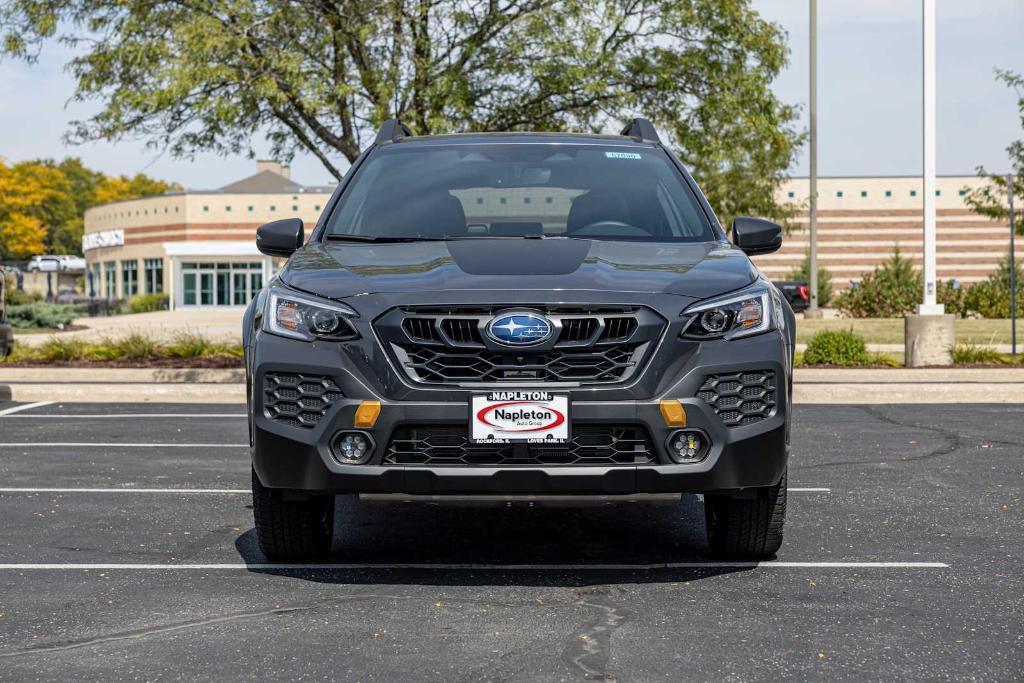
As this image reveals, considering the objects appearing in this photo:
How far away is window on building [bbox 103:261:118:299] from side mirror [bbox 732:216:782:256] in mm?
81867

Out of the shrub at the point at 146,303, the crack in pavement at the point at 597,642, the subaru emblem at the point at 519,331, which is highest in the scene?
the subaru emblem at the point at 519,331

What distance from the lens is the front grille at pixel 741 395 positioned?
4855mm

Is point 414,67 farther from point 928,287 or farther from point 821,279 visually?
point 821,279

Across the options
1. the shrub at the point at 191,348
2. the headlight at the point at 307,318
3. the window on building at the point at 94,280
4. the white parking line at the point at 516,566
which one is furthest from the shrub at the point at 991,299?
the window on building at the point at 94,280

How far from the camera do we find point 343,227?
19.8 ft

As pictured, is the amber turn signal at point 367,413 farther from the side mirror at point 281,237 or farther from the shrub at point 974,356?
the shrub at point 974,356

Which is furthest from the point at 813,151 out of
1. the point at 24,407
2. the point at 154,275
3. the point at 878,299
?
the point at 154,275

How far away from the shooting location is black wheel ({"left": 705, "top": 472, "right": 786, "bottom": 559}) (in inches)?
213

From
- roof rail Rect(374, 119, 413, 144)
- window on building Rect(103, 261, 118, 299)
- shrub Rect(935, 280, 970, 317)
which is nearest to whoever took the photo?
roof rail Rect(374, 119, 413, 144)

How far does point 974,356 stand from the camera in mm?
17297

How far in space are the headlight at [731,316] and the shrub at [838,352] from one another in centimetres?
1249

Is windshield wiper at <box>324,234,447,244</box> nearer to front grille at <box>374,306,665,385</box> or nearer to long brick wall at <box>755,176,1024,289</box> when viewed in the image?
front grille at <box>374,306,665,385</box>

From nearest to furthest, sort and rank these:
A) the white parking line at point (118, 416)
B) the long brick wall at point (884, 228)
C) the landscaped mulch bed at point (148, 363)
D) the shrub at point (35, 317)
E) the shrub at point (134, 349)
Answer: the white parking line at point (118, 416), the landscaped mulch bed at point (148, 363), the shrub at point (134, 349), the shrub at point (35, 317), the long brick wall at point (884, 228)

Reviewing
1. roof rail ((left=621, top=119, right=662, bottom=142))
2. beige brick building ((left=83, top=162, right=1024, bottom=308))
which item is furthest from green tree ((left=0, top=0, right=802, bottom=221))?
beige brick building ((left=83, top=162, right=1024, bottom=308))
